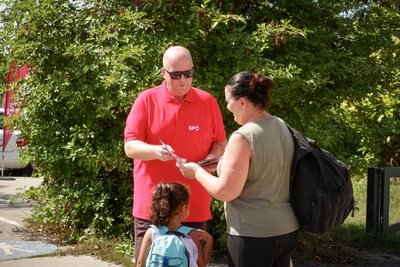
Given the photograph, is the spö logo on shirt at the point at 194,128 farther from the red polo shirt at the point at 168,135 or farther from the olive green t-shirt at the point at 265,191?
the olive green t-shirt at the point at 265,191

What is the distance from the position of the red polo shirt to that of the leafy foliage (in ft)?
7.86

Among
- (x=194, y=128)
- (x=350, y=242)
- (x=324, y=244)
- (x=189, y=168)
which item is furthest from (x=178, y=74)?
(x=350, y=242)

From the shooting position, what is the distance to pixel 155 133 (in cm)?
395

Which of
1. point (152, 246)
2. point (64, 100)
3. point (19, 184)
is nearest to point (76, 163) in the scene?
point (64, 100)

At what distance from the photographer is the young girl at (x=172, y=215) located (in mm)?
3621

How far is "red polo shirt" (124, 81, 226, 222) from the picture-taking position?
3947 millimetres

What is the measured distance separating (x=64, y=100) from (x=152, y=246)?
4.18m

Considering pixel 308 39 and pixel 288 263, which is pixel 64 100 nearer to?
pixel 308 39

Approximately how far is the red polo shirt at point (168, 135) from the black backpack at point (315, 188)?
29.8 inches

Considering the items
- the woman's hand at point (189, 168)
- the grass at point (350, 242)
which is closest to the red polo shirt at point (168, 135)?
the woman's hand at point (189, 168)

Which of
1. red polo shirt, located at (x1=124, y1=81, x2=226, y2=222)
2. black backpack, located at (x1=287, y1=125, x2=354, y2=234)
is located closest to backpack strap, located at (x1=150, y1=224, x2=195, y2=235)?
red polo shirt, located at (x1=124, y1=81, x2=226, y2=222)

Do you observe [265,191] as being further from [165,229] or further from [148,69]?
[148,69]

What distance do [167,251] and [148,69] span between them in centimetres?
322

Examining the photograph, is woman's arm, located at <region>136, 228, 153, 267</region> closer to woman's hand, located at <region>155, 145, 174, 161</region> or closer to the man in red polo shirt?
the man in red polo shirt
